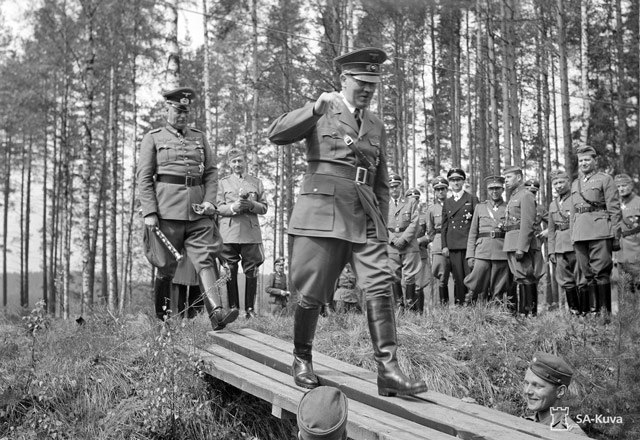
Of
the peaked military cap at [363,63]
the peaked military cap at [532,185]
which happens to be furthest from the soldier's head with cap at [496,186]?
the peaked military cap at [363,63]

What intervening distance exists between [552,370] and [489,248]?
5416 mm

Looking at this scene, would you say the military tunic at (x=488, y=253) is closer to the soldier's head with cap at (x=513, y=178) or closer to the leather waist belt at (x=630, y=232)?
the soldier's head with cap at (x=513, y=178)

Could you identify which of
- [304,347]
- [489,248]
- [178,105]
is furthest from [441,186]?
[304,347]

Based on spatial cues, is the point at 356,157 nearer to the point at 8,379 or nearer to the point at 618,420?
the point at 618,420

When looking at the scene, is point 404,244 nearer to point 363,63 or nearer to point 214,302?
point 214,302

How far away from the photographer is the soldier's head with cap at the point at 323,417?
2.38 m

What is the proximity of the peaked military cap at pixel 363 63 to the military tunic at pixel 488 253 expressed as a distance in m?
5.33

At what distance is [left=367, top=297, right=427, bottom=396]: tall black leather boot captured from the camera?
14.7 ft

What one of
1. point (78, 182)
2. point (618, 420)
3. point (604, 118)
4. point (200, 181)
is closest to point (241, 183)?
point (200, 181)

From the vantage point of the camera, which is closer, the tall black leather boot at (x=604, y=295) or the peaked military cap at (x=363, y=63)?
the peaked military cap at (x=363, y=63)

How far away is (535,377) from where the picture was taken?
429 centimetres

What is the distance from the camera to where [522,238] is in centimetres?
928

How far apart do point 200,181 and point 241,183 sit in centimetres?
249

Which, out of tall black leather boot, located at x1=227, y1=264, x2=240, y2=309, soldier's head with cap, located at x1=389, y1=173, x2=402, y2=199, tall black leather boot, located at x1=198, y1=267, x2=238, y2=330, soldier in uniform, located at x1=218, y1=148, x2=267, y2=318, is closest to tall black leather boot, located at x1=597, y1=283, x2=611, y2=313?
soldier's head with cap, located at x1=389, y1=173, x2=402, y2=199
